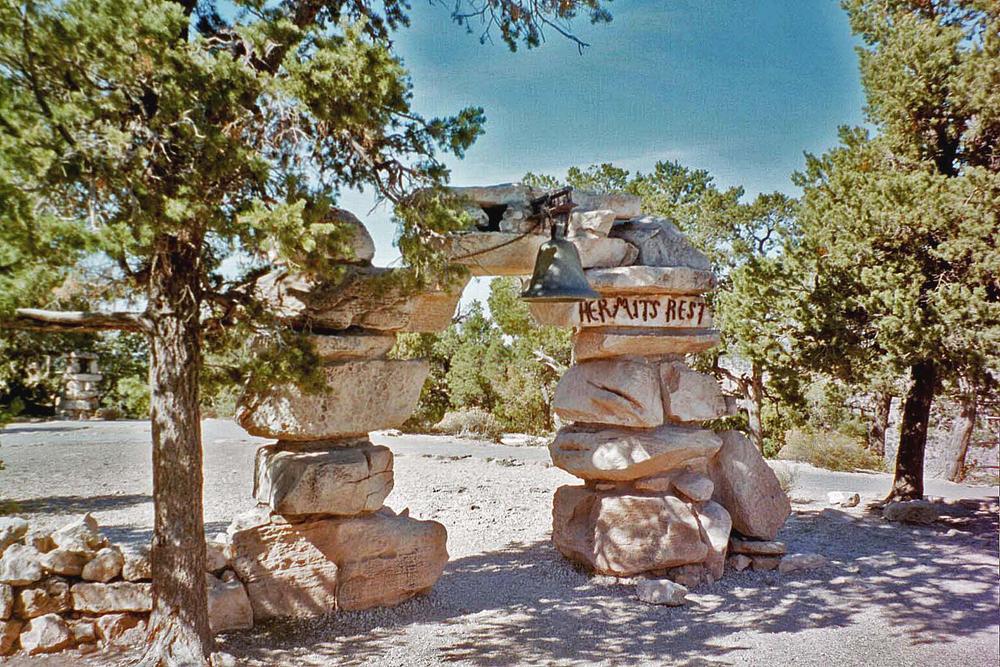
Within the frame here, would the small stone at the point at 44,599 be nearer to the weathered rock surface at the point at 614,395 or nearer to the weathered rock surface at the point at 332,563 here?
the weathered rock surface at the point at 332,563

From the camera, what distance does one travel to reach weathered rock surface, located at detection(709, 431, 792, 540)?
6.32 metres

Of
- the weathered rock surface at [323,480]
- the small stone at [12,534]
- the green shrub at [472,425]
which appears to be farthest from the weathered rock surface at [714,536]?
the green shrub at [472,425]

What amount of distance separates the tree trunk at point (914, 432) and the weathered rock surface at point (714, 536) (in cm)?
388

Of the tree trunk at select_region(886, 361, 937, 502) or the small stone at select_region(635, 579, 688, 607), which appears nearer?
the small stone at select_region(635, 579, 688, 607)

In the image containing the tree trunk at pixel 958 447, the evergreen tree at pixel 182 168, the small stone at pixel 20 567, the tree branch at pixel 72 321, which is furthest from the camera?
the tree trunk at pixel 958 447

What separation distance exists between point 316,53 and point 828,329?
688 cm

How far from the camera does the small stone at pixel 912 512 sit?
7927 mm

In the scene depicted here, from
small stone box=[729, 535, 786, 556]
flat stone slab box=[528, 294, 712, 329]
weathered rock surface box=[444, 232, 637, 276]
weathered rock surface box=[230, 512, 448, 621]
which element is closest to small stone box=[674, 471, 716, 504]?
small stone box=[729, 535, 786, 556]

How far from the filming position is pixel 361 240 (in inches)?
196

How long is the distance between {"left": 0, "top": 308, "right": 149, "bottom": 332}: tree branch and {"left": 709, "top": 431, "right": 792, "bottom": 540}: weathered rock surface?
5.38 metres

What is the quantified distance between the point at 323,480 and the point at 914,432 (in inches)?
310

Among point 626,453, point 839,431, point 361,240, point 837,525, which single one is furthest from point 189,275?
point 839,431

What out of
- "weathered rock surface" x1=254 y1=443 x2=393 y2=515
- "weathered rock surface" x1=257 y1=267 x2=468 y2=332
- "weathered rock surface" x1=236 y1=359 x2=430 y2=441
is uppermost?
"weathered rock surface" x1=257 y1=267 x2=468 y2=332

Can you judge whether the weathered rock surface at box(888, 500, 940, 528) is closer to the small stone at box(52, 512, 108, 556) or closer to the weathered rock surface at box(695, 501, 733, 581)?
the weathered rock surface at box(695, 501, 733, 581)
